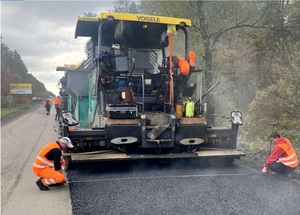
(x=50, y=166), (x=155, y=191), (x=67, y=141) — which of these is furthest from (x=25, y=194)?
(x=155, y=191)

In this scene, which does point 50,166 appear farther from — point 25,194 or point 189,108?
point 189,108

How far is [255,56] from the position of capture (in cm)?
1582

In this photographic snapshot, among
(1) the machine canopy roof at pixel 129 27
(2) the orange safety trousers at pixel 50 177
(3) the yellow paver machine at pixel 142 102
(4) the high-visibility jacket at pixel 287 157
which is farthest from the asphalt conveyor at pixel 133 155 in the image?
(1) the machine canopy roof at pixel 129 27

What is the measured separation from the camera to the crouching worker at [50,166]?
208 inches

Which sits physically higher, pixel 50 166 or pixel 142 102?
pixel 142 102

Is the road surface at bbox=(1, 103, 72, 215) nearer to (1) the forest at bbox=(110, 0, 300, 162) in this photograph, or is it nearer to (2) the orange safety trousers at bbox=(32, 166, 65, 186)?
(2) the orange safety trousers at bbox=(32, 166, 65, 186)

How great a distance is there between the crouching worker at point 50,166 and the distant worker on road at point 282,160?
3070 millimetres

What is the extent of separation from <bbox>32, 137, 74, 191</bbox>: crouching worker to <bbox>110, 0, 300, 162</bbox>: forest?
9.88 ft

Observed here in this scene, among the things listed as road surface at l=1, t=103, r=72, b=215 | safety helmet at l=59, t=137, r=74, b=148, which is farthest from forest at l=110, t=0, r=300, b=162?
road surface at l=1, t=103, r=72, b=215

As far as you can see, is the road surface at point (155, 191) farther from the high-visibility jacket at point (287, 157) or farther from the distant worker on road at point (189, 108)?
the distant worker on road at point (189, 108)

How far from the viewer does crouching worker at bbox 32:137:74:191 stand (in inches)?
208

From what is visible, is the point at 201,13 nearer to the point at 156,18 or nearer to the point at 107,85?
the point at 156,18

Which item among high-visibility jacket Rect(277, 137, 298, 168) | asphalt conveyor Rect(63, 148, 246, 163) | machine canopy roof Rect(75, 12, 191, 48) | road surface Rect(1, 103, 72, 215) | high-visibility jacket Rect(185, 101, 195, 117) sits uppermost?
machine canopy roof Rect(75, 12, 191, 48)

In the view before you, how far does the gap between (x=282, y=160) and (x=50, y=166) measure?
3.51 m
